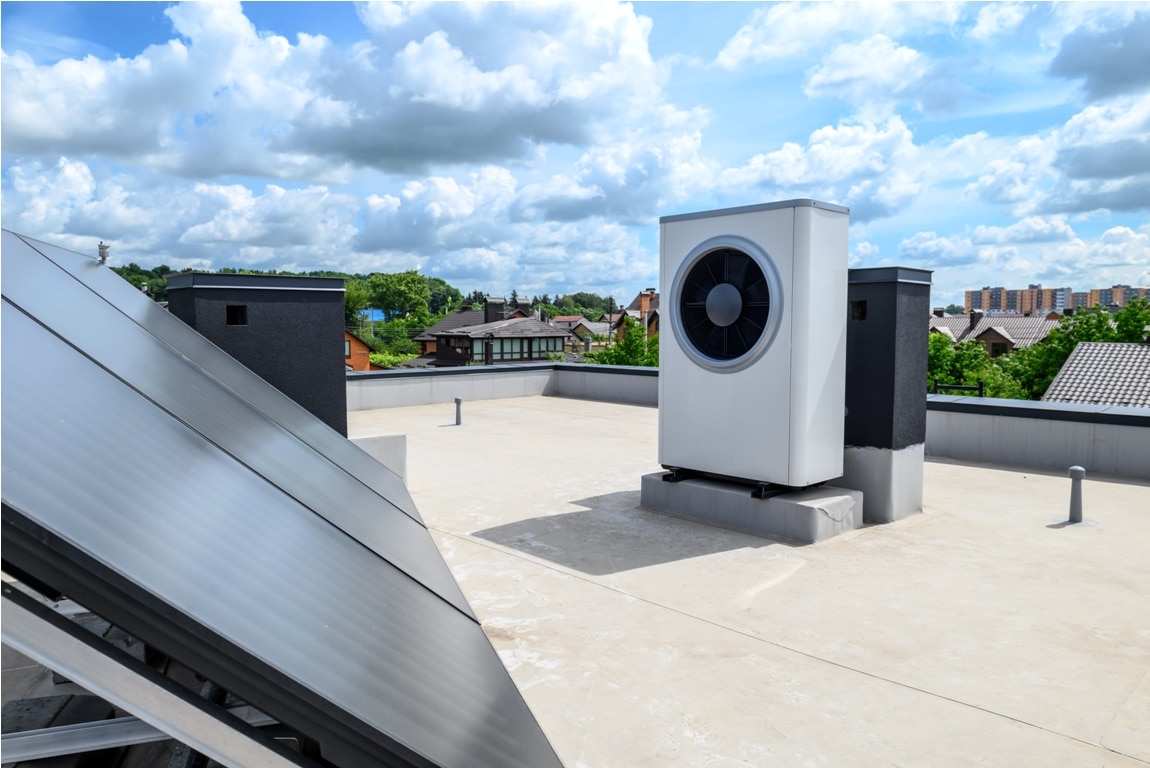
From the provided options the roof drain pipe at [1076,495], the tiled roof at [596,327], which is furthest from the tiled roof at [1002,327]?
A: the roof drain pipe at [1076,495]

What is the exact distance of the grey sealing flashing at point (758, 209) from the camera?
25.5 ft

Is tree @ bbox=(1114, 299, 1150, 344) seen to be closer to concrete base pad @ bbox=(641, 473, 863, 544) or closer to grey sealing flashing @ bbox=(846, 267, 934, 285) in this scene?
grey sealing flashing @ bbox=(846, 267, 934, 285)

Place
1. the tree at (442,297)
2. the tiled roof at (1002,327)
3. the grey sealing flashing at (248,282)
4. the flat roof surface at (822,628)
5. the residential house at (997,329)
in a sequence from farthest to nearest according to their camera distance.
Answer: the tree at (442,297) < the tiled roof at (1002,327) < the residential house at (997,329) < the grey sealing flashing at (248,282) < the flat roof surface at (822,628)

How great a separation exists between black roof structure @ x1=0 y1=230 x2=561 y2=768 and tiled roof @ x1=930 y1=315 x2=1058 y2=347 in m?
102

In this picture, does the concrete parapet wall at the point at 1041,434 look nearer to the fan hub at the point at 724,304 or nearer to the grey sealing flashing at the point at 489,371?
the fan hub at the point at 724,304

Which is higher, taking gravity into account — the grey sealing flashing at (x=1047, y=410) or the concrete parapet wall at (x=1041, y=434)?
the grey sealing flashing at (x=1047, y=410)

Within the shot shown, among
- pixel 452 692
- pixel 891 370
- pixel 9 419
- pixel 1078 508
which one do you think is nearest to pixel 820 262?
pixel 891 370

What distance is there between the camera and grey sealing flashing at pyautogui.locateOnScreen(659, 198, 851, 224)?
7.78 m

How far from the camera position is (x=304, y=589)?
5.21ft

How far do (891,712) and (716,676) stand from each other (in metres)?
1.00

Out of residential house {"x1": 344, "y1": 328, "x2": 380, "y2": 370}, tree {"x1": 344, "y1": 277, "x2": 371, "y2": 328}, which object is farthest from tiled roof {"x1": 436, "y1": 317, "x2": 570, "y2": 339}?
tree {"x1": 344, "y1": 277, "x2": 371, "y2": 328}

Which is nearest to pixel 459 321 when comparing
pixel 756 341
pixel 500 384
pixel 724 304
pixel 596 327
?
pixel 596 327

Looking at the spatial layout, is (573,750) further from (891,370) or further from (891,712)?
(891,370)

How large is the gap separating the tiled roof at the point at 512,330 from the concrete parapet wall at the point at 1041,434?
2386 inches
